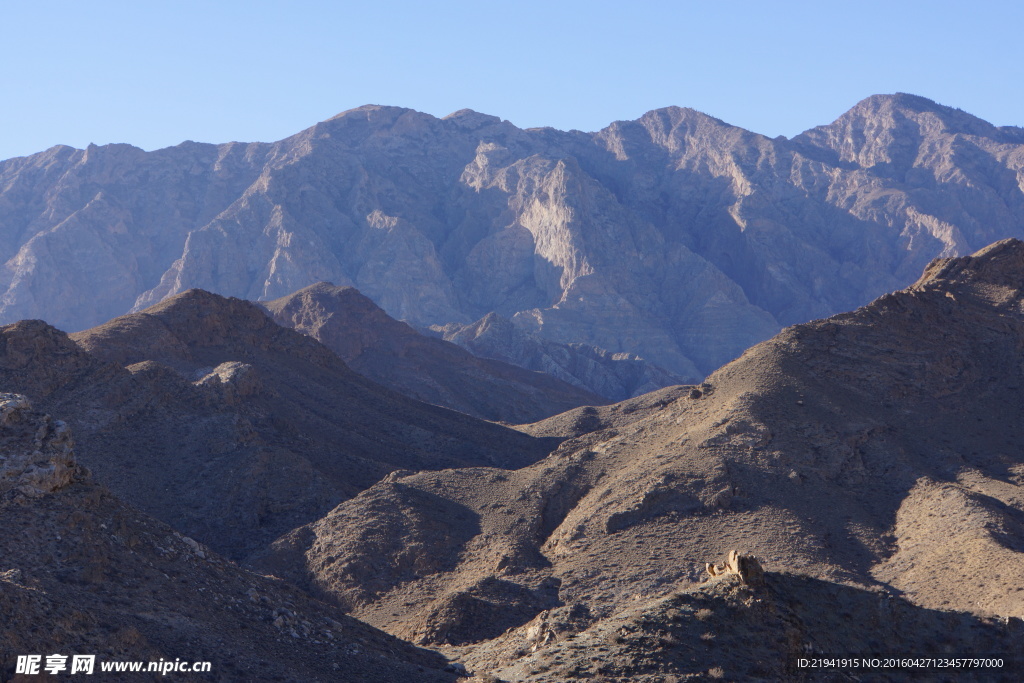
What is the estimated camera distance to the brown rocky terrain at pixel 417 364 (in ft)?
325

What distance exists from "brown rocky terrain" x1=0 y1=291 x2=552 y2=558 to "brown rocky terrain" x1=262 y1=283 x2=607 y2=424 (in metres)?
27.2

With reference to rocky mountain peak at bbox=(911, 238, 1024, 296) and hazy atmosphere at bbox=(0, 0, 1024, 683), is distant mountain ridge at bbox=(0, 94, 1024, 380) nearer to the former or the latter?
hazy atmosphere at bbox=(0, 0, 1024, 683)

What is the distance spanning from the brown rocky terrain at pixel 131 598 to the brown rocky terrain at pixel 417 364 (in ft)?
217

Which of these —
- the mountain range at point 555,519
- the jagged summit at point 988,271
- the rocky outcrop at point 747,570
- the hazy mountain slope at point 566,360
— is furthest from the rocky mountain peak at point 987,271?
the hazy mountain slope at point 566,360

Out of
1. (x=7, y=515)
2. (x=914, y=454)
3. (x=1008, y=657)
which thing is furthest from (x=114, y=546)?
(x=914, y=454)

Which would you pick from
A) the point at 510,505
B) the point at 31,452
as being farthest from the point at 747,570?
the point at 510,505

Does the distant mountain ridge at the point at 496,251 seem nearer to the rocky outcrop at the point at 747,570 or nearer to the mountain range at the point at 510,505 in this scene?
the mountain range at the point at 510,505

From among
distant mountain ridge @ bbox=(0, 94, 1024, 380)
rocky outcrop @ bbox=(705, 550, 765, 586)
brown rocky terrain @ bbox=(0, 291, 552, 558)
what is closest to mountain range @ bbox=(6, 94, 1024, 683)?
rocky outcrop @ bbox=(705, 550, 765, 586)

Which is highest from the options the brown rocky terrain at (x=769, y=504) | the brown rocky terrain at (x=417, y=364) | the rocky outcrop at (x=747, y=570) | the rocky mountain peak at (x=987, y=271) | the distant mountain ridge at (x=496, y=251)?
the distant mountain ridge at (x=496, y=251)

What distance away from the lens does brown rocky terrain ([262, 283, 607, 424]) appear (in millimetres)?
99062

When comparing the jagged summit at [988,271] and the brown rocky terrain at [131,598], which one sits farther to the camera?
the jagged summit at [988,271]

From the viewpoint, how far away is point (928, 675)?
23125 mm

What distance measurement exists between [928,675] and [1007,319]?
2664 centimetres

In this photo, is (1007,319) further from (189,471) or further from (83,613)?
(83,613)
